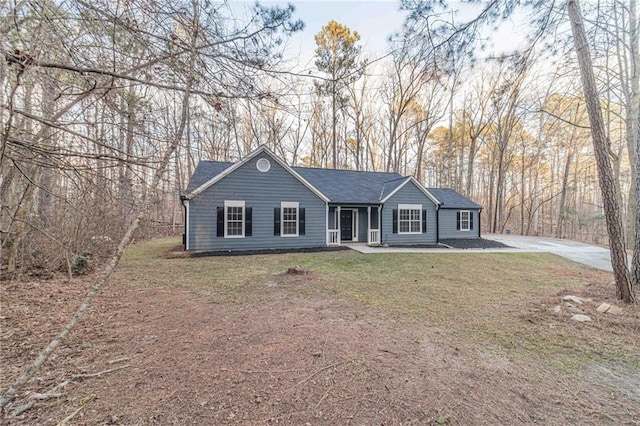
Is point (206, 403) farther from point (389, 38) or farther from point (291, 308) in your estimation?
point (389, 38)

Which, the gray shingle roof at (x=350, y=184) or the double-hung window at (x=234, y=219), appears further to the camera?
the gray shingle roof at (x=350, y=184)

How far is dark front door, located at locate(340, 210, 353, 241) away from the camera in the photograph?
1465cm

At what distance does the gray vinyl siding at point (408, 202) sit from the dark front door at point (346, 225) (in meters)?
1.70

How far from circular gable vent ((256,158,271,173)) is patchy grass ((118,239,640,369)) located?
3.88 metres

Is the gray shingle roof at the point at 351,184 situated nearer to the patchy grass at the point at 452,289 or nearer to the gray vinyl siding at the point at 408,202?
the gray vinyl siding at the point at 408,202

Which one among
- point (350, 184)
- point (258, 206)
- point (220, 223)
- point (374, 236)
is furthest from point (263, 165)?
point (374, 236)

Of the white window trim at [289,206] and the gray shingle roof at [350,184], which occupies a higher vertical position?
the gray shingle roof at [350,184]

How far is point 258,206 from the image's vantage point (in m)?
12.1

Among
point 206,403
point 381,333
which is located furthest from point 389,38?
point 206,403

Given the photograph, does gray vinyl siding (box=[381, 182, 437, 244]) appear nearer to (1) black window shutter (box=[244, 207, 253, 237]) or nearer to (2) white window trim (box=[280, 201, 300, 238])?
(2) white window trim (box=[280, 201, 300, 238])

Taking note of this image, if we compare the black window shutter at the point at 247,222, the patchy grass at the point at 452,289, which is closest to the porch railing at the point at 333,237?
the patchy grass at the point at 452,289

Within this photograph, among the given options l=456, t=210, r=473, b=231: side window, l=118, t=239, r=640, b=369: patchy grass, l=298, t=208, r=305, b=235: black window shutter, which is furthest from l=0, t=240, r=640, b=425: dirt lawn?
l=456, t=210, r=473, b=231: side window

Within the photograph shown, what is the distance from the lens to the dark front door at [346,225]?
48.1 ft

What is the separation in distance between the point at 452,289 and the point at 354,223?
8822mm
